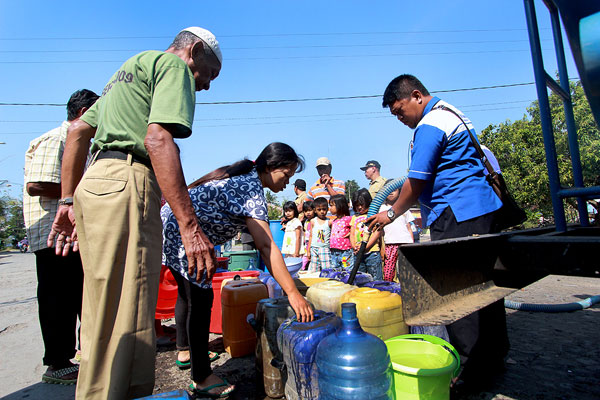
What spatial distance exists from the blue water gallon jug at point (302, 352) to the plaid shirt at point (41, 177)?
1.96 meters

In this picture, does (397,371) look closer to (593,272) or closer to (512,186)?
(593,272)

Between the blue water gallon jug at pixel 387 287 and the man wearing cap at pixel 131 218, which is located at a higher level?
the man wearing cap at pixel 131 218

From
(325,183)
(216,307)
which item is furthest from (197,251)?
(325,183)

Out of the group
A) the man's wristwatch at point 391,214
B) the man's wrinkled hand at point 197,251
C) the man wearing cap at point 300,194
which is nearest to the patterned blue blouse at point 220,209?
the man's wrinkled hand at point 197,251

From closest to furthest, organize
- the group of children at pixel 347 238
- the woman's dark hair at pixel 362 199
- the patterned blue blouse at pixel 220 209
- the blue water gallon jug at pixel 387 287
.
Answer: the patterned blue blouse at pixel 220 209
the blue water gallon jug at pixel 387 287
the group of children at pixel 347 238
the woman's dark hair at pixel 362 199

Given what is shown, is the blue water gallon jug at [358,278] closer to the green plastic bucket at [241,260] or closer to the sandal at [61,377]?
the sandal at [61,377]

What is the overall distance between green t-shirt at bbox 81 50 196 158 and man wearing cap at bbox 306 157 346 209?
482cm

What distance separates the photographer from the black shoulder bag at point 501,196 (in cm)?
213

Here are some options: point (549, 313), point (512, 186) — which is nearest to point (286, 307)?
point (549, 313)

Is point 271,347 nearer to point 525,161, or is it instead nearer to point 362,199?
point 362,199

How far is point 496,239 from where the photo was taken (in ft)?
4.18

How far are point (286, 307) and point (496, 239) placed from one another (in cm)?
135

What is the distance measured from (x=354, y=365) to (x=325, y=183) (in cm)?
499

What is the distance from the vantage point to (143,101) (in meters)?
1.56
